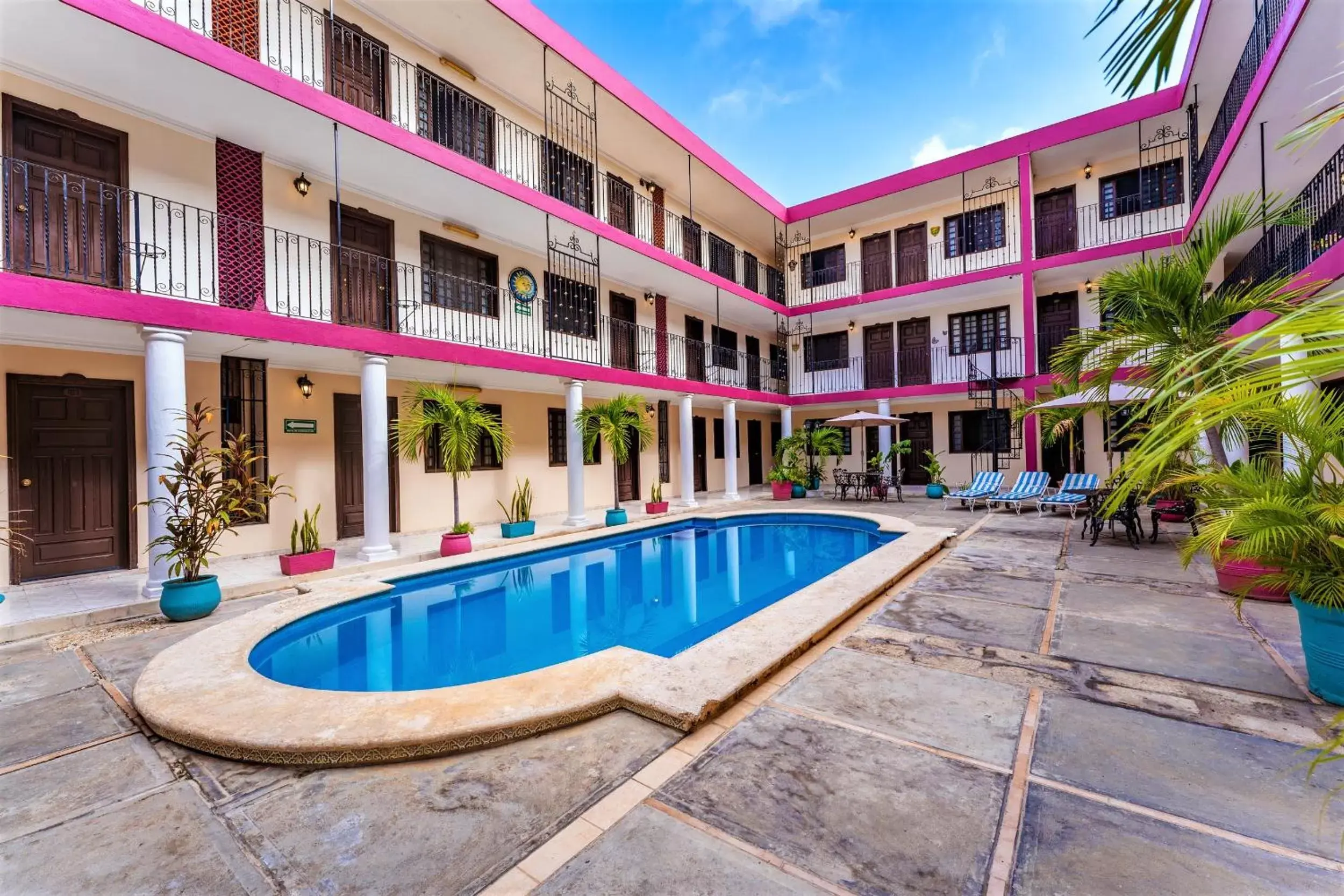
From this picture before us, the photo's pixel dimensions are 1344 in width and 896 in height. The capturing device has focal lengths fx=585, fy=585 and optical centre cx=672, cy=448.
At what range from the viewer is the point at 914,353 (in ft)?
55.4

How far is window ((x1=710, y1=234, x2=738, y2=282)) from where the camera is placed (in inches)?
635

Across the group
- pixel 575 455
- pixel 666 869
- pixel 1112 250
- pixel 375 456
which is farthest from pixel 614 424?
pixel 1112 250

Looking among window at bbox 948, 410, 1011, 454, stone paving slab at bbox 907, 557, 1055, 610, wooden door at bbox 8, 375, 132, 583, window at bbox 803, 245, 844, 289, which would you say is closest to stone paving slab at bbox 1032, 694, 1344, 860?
stone paving slab at bbox 907, 557, 1055, 610

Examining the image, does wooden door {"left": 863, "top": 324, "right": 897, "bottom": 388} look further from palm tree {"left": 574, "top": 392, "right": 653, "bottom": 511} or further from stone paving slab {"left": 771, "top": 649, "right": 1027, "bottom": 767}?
stone paving slab {"left": 771, "top": 649, "right": 1027, "bottom": 767}

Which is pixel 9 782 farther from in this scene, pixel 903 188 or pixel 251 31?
pixel 903 188

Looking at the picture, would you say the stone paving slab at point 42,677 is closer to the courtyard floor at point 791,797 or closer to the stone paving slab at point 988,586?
the courtyard floor at point 791,797

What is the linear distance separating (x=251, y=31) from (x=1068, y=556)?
12417 millimetres

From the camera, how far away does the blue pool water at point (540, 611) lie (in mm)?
4879

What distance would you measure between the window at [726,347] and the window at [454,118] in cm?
771

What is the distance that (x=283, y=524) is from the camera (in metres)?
8.52

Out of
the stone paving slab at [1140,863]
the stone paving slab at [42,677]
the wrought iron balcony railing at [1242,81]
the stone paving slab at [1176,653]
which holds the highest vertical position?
the wrought iron balcony railing at [1242,81]

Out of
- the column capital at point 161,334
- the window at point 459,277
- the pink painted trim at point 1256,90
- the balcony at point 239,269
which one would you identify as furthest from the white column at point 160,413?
the pink painted trim at point 1256,90

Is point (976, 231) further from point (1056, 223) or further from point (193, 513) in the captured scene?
point (193, 513)

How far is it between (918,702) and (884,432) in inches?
568
